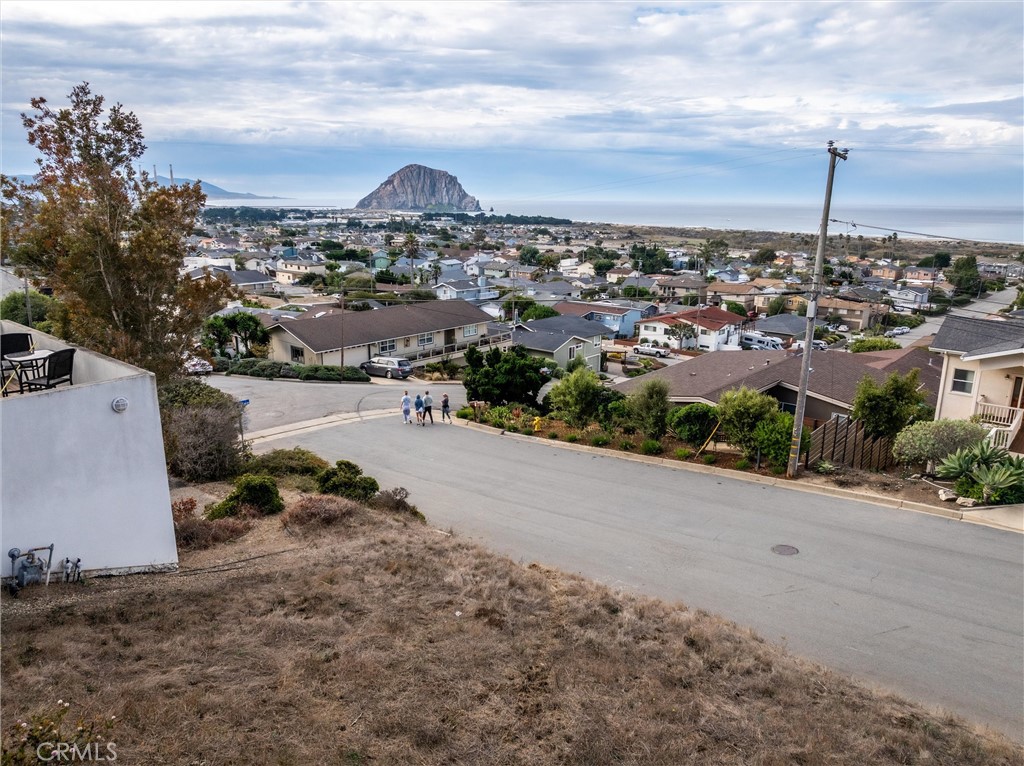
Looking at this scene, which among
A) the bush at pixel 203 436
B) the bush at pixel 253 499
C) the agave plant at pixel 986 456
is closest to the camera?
the bush at pixel 253 499

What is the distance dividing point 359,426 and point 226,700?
1697 centimetres

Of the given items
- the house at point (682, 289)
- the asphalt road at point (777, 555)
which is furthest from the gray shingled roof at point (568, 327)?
the house at point (682, 289)

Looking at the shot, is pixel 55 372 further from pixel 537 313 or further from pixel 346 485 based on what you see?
pixel 537 313

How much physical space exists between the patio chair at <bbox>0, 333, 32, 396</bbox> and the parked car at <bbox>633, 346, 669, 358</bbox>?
61945 millimetres

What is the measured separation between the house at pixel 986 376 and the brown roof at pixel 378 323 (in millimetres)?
33576

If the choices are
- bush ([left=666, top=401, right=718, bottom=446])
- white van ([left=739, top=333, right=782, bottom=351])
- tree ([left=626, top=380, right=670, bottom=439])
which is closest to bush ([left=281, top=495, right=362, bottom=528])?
tree ([left=626, top=380, right=670, bottom=439])

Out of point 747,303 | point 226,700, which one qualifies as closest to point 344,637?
point 226,700

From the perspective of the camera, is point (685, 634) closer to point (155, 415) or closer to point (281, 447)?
point (155, 415)

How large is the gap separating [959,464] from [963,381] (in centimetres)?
691

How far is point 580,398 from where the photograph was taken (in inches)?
848

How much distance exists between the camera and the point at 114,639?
7.56m

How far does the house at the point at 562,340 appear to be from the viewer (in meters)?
55.8

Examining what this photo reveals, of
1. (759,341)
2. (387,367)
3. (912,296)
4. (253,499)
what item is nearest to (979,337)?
(253,499)

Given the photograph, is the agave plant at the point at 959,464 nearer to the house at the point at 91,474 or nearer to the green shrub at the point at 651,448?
the green shrub at the point at 651,448
